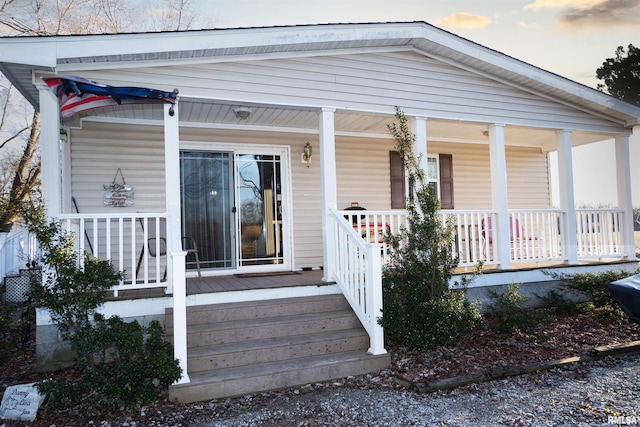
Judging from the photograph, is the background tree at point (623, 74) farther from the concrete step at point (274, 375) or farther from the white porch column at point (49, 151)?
the white porch column at point (49, 151)

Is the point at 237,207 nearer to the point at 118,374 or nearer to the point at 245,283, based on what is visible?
the point at 245,283

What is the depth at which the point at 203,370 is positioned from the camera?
3.86m

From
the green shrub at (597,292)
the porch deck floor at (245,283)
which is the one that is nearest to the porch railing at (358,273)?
the porch deck floor at (245,283)

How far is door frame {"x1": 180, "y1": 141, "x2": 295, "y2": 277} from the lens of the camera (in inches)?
262

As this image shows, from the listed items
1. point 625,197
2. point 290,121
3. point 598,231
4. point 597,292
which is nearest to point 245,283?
point 290,121

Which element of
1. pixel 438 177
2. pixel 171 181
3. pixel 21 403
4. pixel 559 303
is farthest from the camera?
pixel 438 177

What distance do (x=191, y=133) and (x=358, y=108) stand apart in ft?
8.59

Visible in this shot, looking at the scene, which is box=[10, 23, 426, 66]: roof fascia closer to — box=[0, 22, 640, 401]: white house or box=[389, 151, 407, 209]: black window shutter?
box=[0, 22, 640, 401]: white house

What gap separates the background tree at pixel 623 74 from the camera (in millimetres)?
15477

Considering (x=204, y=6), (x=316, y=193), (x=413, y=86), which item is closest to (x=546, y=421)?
(x=413, y=86)

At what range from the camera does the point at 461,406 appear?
11.3ft

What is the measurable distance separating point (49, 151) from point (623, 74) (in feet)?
60.7
